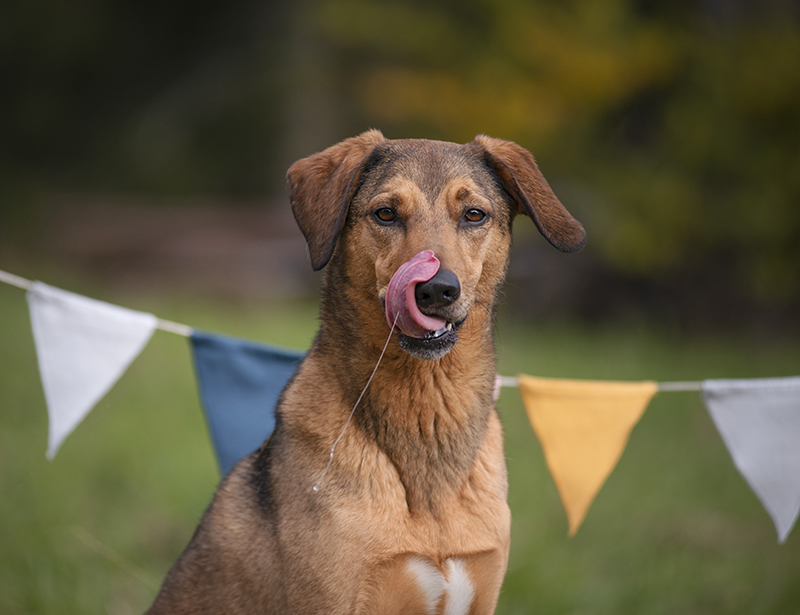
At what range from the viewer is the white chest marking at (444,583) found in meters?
2.35

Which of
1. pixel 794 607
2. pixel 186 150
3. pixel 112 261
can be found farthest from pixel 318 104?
pixel 794 607

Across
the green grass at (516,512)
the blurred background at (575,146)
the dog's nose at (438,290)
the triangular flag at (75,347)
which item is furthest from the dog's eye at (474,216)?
the blurred background at (575,146)

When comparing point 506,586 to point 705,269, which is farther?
point 705,269

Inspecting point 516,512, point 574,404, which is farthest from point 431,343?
point 516,512

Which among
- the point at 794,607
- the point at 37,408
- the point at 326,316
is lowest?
the point at 794,607

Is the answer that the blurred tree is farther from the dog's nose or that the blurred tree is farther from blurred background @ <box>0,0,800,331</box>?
the dog's nose

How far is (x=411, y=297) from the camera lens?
227 cm

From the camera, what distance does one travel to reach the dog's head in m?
2.47

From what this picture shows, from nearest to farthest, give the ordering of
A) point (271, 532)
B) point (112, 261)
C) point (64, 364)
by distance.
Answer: point (271, 532), point (64, 364), point (112, 261)

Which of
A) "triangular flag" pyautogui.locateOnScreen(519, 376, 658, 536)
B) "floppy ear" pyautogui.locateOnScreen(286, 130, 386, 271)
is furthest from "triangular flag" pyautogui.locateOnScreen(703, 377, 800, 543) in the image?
"floppy ear" pyautogui.locateOnScreen(286, 130, 386, 271)

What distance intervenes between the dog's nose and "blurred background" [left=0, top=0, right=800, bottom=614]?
2.47 m

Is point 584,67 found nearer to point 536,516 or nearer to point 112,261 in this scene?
point 536,516

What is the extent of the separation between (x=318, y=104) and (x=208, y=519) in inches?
592

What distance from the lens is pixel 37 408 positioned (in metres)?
6.35
